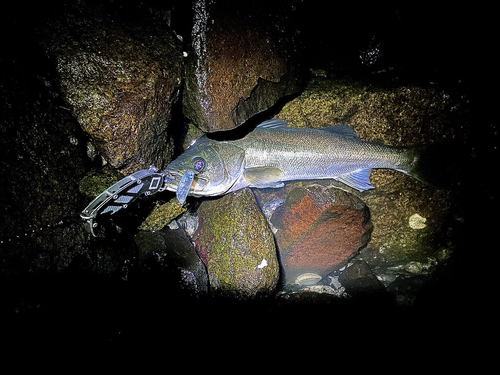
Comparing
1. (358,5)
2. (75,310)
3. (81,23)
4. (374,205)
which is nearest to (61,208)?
(75,310)

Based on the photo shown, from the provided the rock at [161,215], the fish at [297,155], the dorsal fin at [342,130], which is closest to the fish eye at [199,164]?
the fish at [297,155]

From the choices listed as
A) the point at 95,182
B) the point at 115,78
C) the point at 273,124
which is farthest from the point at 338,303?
the point at 115,78

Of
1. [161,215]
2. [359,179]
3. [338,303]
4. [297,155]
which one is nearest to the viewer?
[161,215]

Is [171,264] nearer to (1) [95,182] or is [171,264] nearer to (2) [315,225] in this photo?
(1) [95,182]

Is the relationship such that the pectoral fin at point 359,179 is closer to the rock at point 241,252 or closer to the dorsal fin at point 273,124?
the dorsal fin at point 273,124

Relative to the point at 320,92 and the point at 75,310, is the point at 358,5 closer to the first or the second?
the point at 320,92

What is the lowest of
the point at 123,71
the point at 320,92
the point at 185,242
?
the point at 185,242
